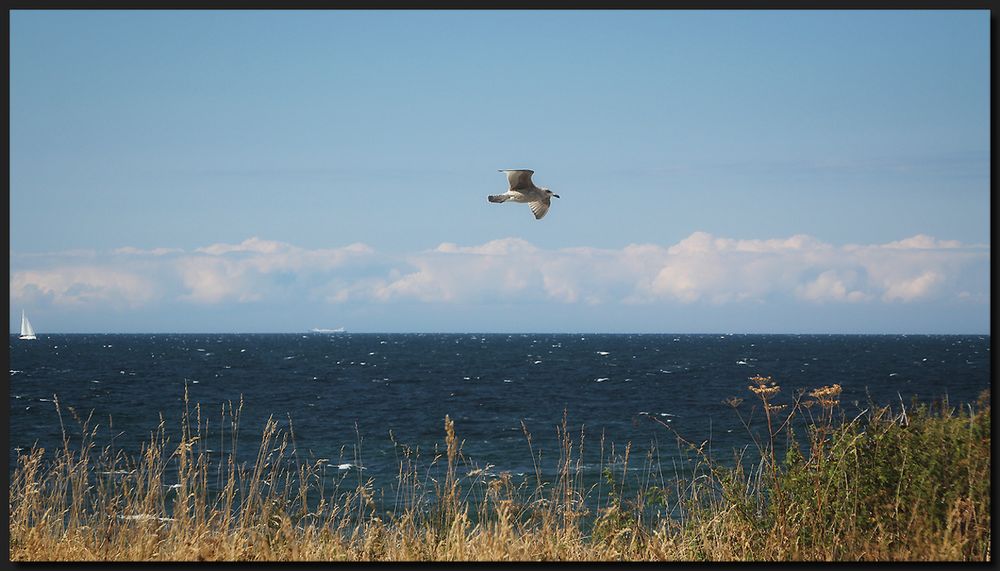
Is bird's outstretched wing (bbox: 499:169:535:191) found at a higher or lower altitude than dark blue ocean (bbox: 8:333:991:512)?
higher

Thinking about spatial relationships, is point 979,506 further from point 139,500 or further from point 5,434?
point 5,434

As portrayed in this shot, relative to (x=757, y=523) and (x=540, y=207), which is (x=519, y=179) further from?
(x=757, y=523)

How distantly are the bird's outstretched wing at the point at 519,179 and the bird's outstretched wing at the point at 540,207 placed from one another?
17 cm

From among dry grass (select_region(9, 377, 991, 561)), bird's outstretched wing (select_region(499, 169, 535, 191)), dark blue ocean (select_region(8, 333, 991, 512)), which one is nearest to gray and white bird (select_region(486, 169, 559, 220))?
bird's outstretched wing (select_region(499, 169, 535, 191))

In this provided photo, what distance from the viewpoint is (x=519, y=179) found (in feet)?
16.2

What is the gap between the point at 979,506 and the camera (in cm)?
435

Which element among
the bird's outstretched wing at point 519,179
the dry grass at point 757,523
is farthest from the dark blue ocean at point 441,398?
the bird's outstretched wing at point 519,179

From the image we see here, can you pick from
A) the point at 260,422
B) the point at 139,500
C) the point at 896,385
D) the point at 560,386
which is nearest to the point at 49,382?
the point at 260,422

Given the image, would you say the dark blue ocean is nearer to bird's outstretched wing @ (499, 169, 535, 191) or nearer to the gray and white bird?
the gray and white bird

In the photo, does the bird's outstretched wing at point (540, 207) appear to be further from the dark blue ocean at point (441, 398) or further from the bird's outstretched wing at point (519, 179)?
the dark blue ocean at point (441, 398)

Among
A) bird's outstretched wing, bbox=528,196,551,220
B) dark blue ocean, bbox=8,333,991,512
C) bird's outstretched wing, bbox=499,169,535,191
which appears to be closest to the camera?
bird's outstretched wing, bbox=499,169,535,191

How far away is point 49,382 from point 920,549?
46492 mm

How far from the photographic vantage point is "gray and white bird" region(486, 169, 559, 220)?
4.92 meters

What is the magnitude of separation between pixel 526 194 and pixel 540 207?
165 mm
